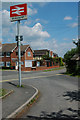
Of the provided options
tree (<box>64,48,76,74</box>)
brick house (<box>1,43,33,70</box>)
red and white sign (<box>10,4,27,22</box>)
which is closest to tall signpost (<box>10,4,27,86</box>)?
red and white sign (<box>10,4,27,22</box>)

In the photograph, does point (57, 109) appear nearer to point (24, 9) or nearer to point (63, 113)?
point (63, 113)

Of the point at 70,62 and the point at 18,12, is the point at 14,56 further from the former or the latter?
the point at 18,12

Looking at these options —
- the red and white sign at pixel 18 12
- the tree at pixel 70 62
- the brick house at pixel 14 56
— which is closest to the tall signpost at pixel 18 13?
the red and white sign at pixel 18 12

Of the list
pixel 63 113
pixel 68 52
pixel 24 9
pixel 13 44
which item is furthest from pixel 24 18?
pixel 13 44

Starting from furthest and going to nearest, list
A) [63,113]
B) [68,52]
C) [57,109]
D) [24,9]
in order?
[68,52], [24,9], [57,109], [63,113]

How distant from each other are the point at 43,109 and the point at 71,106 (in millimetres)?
1544

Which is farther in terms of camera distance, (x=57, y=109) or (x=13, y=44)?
(x=13, y=44)

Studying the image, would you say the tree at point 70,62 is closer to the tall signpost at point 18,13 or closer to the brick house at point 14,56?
the tall signpost at point 18,13

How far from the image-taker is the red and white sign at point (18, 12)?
10.5 m

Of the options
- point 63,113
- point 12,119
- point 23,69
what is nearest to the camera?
point 12,119

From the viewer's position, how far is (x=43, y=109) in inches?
244

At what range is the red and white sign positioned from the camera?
10.5m

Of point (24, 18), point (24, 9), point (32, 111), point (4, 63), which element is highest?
point (24, 9)

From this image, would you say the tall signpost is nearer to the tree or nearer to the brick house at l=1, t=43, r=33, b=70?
the tree
